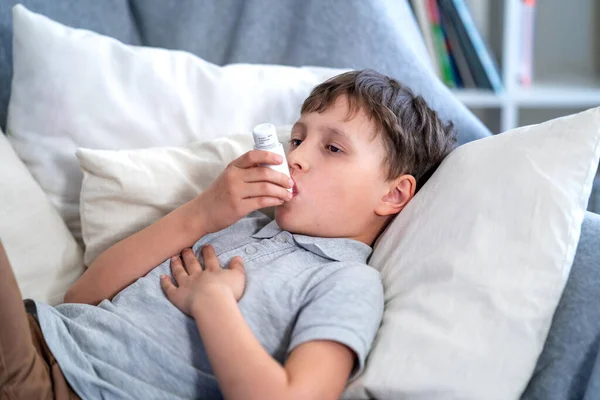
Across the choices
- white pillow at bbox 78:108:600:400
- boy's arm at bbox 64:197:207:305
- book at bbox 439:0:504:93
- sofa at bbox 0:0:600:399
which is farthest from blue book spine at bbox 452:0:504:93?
boy's arm at bbox 64:197:207:305

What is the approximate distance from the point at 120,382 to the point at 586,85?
75.9 inches

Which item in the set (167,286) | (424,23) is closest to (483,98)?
(424,23)

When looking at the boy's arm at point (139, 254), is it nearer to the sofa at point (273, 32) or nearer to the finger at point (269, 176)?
the finger at point (269, 176)

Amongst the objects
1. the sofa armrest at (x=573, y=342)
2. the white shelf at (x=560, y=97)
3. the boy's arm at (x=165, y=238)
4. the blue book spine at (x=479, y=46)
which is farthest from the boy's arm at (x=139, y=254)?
the white shelf at (x=560, y=97)

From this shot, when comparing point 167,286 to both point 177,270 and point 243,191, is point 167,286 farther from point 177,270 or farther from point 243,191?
point 243,191

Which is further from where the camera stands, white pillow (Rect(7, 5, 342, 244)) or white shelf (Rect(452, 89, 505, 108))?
white shelf (Rect(452, 89, 505, 108))

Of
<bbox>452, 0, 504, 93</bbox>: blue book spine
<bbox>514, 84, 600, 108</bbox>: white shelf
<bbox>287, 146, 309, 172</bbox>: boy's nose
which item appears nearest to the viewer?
<bbox>287, 146, 309, 172</bbox>: boy's nose

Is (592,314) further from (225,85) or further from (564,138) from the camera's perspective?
(225,85)

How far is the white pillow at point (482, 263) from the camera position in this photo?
880mm

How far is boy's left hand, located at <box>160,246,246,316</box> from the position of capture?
95 cm

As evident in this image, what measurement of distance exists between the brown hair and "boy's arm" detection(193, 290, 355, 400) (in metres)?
0.38

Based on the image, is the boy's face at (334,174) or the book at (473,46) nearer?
the boy's face at (334,174)

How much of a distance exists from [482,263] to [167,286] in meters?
0.49

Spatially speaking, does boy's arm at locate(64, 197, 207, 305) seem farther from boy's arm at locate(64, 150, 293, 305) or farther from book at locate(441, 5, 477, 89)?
book at locate(441, 5, 477, 89)
